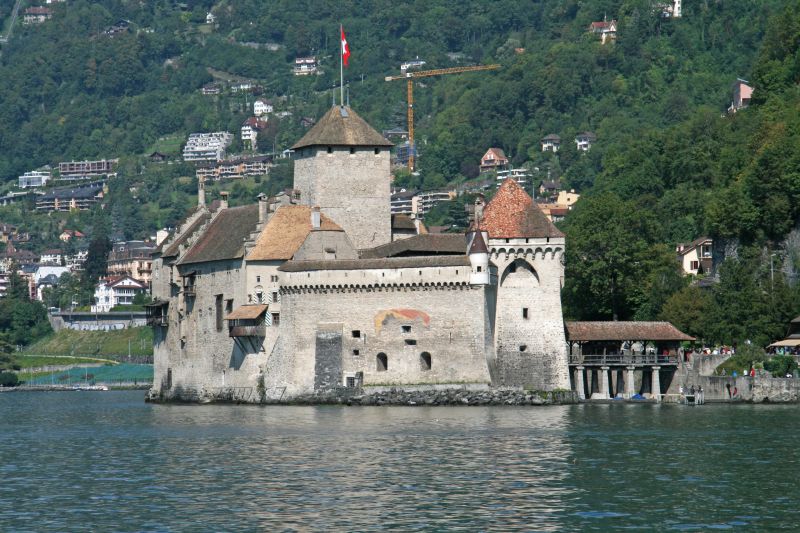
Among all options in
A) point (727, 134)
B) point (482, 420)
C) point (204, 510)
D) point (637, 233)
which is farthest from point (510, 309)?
point (727, 134)

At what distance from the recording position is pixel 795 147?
8744 centimetres

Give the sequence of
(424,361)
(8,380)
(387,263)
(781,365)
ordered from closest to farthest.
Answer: (424,361), (387,263), (781,365), (8,380)

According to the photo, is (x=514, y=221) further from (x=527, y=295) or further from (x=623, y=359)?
(x=623, y=359)

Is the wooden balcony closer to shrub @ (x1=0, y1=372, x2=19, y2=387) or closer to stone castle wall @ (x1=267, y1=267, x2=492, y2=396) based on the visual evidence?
stone castle wall @ (x1=267, y1=267, x2=492, y2=396)

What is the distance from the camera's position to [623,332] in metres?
76.1

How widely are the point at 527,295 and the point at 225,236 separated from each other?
1541 centimetres

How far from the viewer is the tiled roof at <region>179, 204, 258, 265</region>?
259 ft

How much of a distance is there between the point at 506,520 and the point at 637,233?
164 feet

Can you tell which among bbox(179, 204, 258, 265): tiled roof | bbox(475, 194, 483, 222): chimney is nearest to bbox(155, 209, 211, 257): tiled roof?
bbox(179, 204, 258, 265): tiled roof

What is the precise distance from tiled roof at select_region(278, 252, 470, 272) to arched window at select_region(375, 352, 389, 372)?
139 inches

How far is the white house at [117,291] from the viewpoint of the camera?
18300cm

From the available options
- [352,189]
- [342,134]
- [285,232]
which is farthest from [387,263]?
[342,134]

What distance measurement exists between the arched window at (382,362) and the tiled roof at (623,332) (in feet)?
26.4

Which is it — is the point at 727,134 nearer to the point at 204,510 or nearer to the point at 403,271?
the point at 403,271
